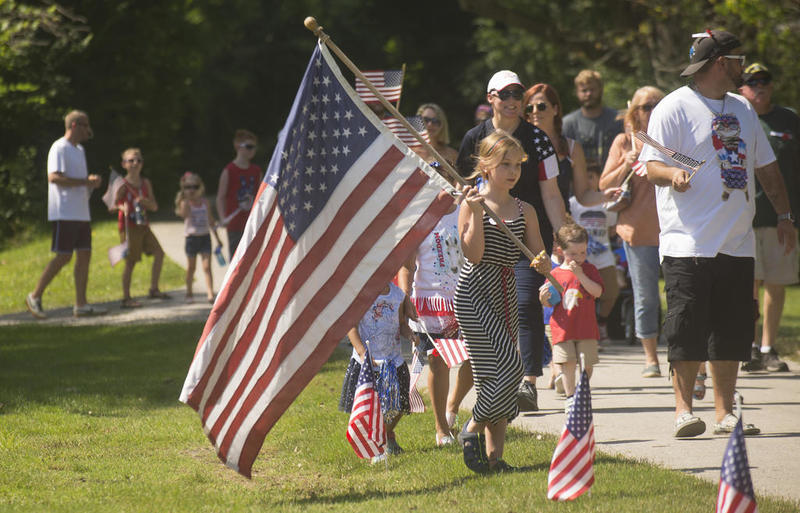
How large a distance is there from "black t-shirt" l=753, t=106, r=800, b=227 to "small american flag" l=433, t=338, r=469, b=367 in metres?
3.86

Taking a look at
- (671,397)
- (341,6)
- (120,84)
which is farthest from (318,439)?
(341,6)

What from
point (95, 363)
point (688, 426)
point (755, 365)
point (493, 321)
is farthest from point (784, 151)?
point (95, 363)

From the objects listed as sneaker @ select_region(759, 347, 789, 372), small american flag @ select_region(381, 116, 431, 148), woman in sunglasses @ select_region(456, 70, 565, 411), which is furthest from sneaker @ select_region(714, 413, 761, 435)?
small american flag @ select_region(381, 116, 431, 148)

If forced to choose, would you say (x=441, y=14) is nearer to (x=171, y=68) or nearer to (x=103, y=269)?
(x=171, y=68)

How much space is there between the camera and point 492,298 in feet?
20.4

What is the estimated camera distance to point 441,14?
132 ft

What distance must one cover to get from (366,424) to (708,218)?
7.71ft

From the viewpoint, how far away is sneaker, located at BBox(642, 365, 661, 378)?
948 cm

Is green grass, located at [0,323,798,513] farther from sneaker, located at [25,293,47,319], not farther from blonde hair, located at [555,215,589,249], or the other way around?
sneaker, located at [25,293,47,319]

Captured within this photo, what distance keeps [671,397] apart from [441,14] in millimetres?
33091

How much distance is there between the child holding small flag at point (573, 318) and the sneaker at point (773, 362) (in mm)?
2198

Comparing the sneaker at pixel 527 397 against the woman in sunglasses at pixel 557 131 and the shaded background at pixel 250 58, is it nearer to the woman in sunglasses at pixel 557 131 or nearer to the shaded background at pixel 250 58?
the woman in sunglasses at pixel 557 131

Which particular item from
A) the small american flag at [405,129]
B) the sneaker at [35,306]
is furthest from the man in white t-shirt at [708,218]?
the sneaker at [35,306]

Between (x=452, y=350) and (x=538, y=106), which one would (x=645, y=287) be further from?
(x=452, y=350)
